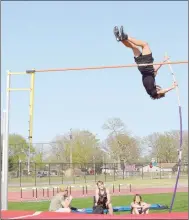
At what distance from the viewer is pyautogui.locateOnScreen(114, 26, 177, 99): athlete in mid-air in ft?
21.2

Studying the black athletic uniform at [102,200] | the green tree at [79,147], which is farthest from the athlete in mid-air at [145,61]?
the green tree at [79,147]

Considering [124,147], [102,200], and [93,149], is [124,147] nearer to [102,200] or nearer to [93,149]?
[93,149]

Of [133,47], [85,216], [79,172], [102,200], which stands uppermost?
[133,47]

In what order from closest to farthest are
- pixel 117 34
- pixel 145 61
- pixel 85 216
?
pixel 85 216, pixel 117 34, pixel 145 61

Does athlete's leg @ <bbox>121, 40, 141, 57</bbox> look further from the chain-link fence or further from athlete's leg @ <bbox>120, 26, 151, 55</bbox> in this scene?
the chain-link fence

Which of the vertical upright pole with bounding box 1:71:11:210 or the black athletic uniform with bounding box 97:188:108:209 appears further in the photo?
the black athletic uniform with bounding box 97:188:108:209

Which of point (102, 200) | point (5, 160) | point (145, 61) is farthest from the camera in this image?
point (102, 200)

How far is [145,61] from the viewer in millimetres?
6742

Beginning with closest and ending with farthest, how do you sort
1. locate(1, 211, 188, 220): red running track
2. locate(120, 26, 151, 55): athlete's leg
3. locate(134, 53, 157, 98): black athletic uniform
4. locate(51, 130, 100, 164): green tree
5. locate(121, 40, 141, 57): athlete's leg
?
locate(1, 211, 188, 220): red running track, locate(120, 26, 151, 55): athlete's leg, locate(121, 40, 141, 57): athlete's leg, locate(134, 53, 157, 98): black athletic uniform, locate(51, 130, 100, 164): green tree

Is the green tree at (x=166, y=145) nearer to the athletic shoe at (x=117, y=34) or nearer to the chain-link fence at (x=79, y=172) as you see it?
the chain-link fence at (x=79, y=172)

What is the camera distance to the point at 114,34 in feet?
21.4

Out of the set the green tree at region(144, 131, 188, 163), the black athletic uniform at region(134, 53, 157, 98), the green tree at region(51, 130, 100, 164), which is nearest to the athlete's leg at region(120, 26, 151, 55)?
the black athletic uniform at region(134, 53, 157, 98)

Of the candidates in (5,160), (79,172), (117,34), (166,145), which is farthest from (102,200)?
(166,145)

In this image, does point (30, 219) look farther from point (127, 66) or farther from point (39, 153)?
point (39, 153)
